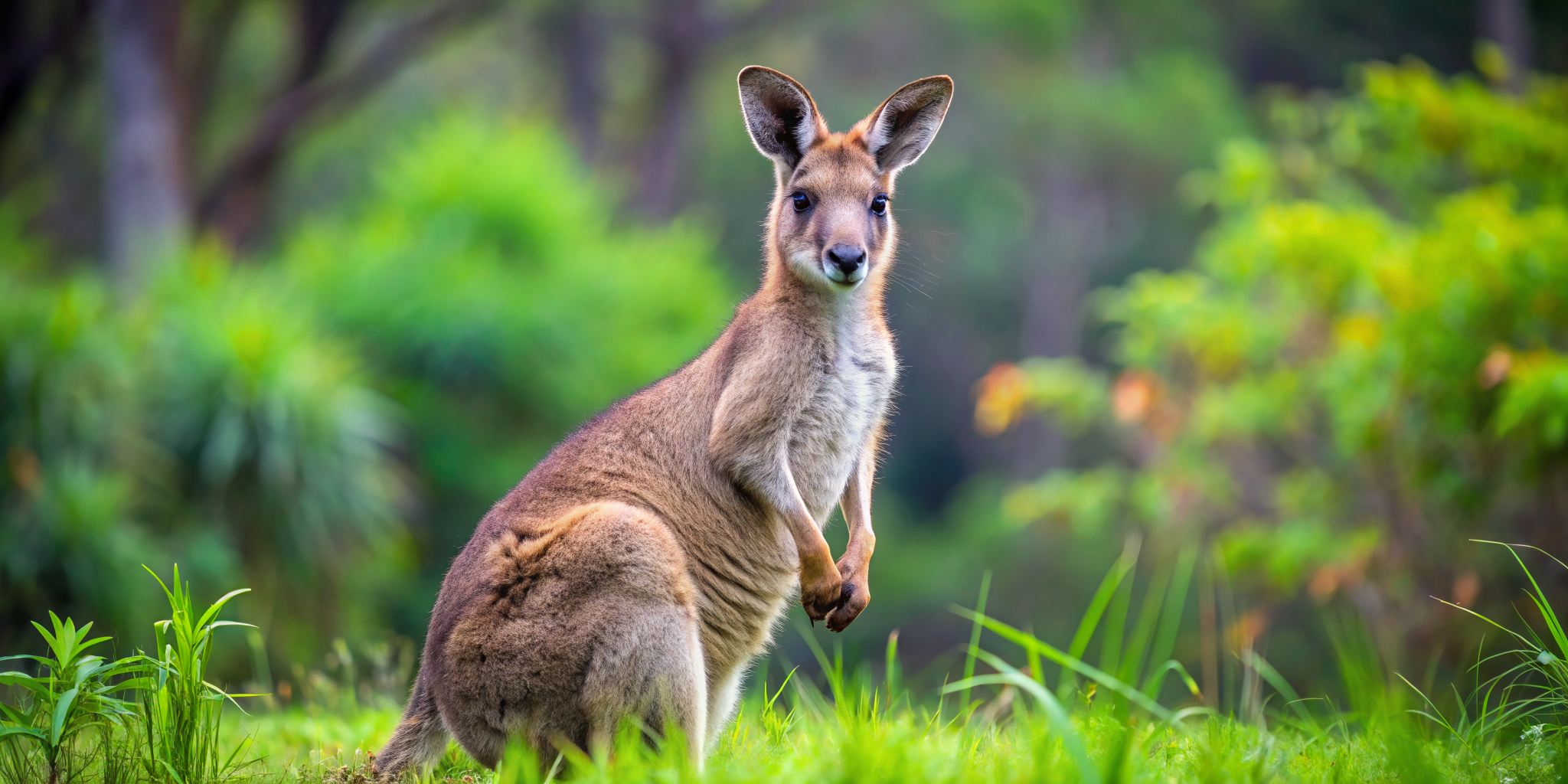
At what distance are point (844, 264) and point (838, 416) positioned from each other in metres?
0.52

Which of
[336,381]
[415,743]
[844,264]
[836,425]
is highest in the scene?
[844,264]

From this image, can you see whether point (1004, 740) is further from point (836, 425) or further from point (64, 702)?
point (64, 702)

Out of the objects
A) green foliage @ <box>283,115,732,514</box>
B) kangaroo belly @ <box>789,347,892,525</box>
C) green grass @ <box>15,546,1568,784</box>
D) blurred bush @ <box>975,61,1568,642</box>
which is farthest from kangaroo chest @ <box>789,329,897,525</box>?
green foliage @ <box>283,115,732,514</box>

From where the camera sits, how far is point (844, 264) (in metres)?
3.72

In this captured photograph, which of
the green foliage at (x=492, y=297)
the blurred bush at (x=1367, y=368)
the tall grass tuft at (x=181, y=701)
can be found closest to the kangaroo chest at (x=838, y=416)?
the tall grass tuft at (x=181, y=701)

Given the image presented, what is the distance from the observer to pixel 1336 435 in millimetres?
8953

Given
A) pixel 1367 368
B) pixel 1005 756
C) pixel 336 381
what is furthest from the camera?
pixel 336 381

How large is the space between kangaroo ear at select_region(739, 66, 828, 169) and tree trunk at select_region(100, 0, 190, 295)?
40.5 ft

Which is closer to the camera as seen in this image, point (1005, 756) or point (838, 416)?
point (1005, 756)

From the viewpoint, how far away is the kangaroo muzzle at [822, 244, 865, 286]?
12.2ft

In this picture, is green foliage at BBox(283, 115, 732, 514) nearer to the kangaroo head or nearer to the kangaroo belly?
the kangaroo head

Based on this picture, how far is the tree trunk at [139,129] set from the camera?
14.1m

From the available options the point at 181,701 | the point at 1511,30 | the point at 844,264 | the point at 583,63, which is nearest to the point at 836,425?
the point at 844,264

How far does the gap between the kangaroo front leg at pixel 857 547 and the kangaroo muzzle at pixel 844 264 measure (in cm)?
70
